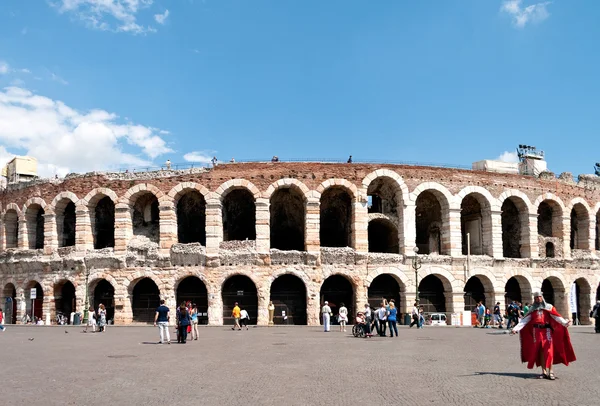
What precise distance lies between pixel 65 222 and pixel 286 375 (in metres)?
30.9

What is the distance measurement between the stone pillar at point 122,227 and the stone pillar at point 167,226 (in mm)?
2045

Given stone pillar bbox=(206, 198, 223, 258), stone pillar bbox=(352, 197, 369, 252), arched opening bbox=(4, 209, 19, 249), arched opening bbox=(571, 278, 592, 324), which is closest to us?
stone pillar bbox=(206, 198, 223, 258)

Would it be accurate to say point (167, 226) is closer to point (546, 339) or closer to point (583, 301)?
point (546, 339)

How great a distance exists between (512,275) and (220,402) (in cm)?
3095

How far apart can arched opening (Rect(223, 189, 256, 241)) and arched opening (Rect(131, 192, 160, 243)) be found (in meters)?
4.20

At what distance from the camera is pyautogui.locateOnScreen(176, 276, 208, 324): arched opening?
3453 centimetres

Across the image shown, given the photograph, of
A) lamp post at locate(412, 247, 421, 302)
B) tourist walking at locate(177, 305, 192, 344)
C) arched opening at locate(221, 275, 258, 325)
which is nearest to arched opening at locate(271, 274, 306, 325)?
arched opening at locate(221, 275, 258, 325)

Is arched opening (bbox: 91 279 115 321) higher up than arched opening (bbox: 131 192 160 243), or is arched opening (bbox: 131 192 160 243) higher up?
arched opening (bbox: 131 192 160 243)

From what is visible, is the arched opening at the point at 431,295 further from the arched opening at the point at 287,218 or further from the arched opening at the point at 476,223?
the arched opening at the point at 287,218

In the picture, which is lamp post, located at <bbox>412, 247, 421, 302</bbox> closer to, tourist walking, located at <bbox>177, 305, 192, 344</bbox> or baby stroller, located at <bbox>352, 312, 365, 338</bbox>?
baby stroller, located at <bbox>352, 312, 365, 338</bbox>

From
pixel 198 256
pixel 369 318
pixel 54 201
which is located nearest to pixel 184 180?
pixel 198 256

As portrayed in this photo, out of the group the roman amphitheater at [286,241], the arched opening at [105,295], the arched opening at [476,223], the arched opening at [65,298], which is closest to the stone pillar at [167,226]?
the roman amphitheater at [286,241]

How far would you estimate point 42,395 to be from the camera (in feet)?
31.4

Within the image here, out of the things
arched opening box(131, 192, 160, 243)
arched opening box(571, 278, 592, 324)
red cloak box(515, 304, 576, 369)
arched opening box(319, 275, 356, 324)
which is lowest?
arched opening box(571, 278, 592, 324)
